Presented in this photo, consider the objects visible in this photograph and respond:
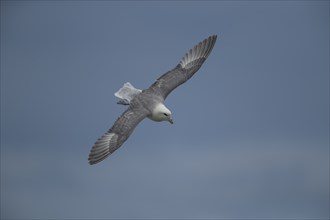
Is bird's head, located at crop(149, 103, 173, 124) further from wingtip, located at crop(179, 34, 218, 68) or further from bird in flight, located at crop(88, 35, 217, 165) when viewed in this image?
wingtip, located at crop(179, 34, 218, 68)

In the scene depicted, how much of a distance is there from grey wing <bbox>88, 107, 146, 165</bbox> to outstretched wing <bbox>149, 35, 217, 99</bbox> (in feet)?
6.47

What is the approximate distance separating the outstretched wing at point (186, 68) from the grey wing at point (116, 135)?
1.97m

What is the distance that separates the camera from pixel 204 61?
21.5 metres

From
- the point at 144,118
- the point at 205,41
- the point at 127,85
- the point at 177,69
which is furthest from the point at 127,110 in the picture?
the point at 205,41

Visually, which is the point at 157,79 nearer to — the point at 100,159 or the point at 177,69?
the point at 177,69

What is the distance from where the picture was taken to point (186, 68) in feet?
69.9

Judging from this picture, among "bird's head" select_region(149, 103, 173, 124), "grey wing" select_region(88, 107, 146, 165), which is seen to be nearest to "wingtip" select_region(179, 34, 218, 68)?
"bird's head" select_region(149, 103, 173, 124)

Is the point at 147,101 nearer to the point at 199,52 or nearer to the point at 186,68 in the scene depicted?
the point at 186,68

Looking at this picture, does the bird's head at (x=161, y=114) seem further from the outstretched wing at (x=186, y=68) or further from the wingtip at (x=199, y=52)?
the wingtip at (x=199, y=52)

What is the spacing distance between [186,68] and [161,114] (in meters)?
3.17

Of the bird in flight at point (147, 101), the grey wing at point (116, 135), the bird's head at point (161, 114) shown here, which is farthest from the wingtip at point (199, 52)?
the grey wing at point (116, 135)

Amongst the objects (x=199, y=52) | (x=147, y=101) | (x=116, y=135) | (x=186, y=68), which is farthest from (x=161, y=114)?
(x=199, y=52)

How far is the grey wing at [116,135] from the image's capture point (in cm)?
1748

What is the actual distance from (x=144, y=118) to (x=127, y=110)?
0.58 meters
